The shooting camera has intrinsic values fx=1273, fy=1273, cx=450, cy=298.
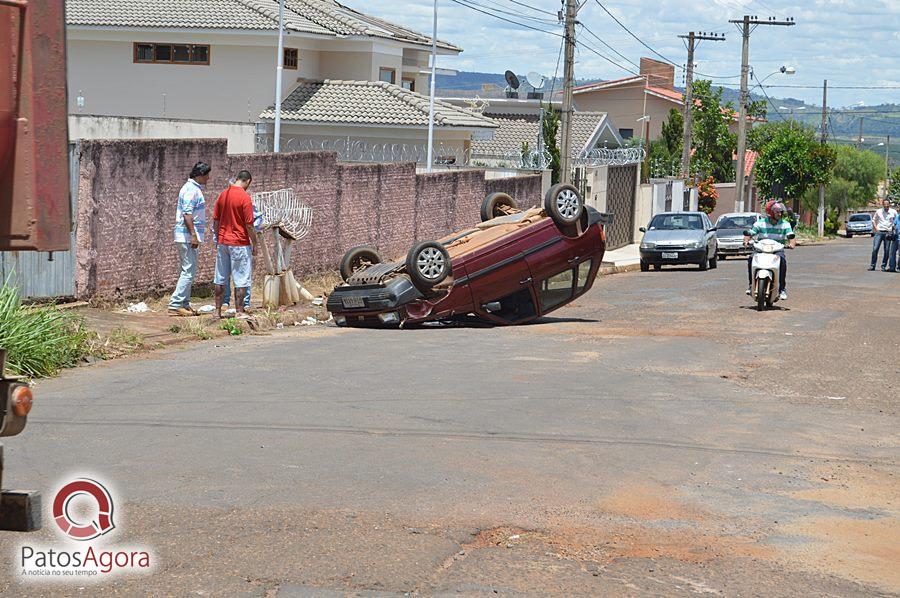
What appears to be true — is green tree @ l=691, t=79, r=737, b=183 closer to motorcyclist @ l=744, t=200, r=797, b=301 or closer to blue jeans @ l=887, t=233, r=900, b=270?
blue jeans @ l=887, t=233, r=900, b=270

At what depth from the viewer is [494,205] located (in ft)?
65.8

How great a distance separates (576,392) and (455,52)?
121ft

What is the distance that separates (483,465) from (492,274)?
8.69 meters

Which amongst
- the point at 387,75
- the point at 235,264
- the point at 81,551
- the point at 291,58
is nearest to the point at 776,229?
the point at 235,264

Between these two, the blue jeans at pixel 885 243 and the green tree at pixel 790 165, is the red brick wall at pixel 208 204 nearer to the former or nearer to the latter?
the blue jeans at pixel 885 243

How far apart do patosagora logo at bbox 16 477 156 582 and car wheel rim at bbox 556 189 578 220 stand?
1116 centimetres

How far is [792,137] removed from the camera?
239 feet

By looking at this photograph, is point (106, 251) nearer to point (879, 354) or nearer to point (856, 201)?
point (879, 354)

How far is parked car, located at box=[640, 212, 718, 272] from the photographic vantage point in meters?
32.2

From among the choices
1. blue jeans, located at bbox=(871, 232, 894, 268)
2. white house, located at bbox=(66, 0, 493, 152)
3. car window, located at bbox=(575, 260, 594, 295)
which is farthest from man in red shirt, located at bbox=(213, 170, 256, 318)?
blue jeans, located at bbox=(871, 232, 894, 268)

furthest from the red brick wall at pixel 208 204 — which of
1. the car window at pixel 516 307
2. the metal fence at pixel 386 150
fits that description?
the metal fence at pixel 386 150

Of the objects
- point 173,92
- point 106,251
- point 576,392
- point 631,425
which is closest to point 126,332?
point 106,251

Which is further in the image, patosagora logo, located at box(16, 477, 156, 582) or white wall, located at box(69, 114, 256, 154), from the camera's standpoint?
white wall, located at box(69, 114, 256, 154)

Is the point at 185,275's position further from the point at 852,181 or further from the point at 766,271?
the point at 852,181
